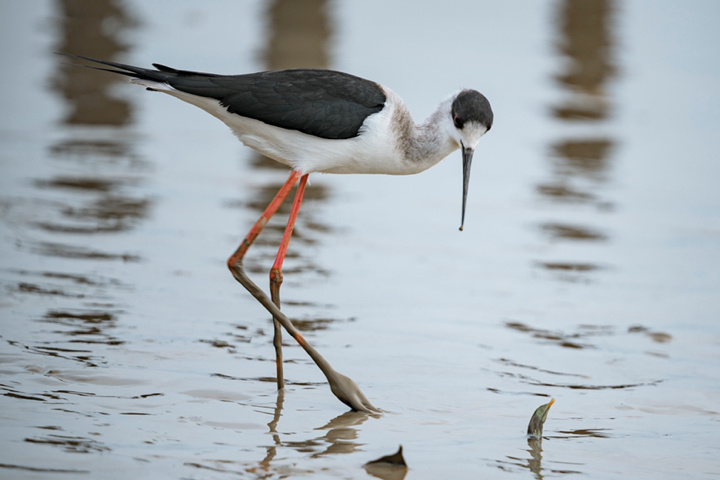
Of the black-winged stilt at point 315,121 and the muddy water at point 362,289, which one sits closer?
the muddy water at point 362,289

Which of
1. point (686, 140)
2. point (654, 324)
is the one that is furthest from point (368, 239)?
point (686, 140)

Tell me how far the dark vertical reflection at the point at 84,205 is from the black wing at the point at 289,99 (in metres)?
1.55

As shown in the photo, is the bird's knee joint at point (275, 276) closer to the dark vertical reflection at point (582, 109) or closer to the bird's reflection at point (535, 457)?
the bird's reflection at point (535, 457)

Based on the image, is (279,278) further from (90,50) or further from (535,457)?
(90,50)

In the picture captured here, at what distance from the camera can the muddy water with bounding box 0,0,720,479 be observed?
184 inches

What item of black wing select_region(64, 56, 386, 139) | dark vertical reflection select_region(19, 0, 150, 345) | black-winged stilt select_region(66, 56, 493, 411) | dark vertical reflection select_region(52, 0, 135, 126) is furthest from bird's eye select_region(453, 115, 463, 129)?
dark vertical reflection select_region(52, 0, 135, 126)

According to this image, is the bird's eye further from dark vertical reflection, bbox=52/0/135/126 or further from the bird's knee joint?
dark vertical reflection, bbox=52/0/135/126

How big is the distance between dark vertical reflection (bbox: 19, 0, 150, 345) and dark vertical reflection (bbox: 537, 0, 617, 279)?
12.7ft

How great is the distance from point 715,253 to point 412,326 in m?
3.69

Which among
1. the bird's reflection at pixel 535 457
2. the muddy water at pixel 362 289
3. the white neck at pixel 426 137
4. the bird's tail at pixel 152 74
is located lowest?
the bird's reflection at pixel 535 457

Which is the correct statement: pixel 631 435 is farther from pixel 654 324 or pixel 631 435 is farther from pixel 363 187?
pixel 363 187

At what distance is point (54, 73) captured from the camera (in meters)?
14.0

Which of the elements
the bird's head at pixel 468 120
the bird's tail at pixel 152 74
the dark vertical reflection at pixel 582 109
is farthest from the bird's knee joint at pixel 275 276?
the dark vertical reflection at pixel 582 109

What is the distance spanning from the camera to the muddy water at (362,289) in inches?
184
